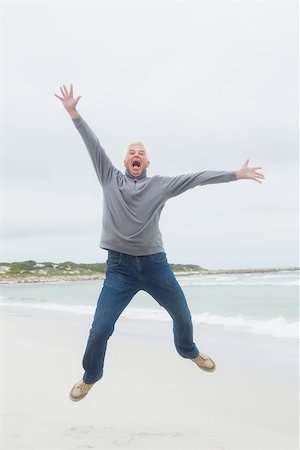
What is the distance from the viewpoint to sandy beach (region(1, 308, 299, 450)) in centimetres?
658

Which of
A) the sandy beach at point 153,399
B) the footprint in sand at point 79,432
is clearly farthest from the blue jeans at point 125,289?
the footprint in sand at point 79,432

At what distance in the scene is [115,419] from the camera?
24.2ft

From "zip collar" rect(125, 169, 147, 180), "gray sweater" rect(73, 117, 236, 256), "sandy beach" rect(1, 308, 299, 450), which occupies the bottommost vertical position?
"sandy beach" rect(1, 308, 299, 450)

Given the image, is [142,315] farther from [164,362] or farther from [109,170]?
[109,170]

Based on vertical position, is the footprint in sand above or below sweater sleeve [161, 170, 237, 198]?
below

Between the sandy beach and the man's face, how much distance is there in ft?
→ 11.4

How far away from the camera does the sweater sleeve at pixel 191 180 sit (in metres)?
4.36

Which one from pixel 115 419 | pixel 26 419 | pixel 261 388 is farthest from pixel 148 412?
pixel 261 388

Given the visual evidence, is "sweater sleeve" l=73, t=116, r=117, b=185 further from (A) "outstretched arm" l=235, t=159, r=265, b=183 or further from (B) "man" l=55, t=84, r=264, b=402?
(A) "outstretched arm" l=235, t=159, r=265, b=183

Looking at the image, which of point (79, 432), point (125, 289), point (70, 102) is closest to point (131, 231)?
point (125, 289)

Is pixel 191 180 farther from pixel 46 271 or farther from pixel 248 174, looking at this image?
pixel 46 271

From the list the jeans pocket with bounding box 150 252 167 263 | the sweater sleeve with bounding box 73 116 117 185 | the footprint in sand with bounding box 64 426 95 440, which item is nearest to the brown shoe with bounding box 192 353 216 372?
the jeans pocket with bounding box 150 252 167 263

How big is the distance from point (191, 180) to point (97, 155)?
34.3 inches

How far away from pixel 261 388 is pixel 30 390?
3933 mm
